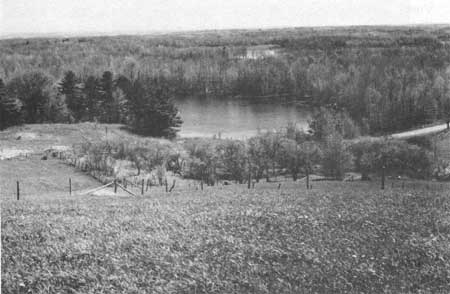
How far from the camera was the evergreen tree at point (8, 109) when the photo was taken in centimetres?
4472

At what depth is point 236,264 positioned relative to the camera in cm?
1473

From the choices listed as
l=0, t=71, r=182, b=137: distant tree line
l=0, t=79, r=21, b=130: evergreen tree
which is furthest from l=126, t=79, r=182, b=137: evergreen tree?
l=0, t=79, r=21, b=130: evergreen tree

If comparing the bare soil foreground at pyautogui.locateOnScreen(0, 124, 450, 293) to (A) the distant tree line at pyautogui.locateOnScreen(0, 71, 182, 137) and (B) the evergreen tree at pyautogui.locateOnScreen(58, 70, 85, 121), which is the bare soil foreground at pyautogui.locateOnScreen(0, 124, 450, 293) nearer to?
(A) the distant tree line at pyautogui.locateOnScreen(0, 71, 182, 137)

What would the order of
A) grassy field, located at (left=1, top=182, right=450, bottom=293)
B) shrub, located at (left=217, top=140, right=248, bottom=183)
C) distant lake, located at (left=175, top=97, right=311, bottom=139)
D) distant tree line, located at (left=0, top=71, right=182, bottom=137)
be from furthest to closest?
1. distant lake, located at (left=175, top=97, right=311, bottom=139)
2. shrub, located at (left=217, top=140, right=248, bottom=183)
3. distant tree line, located at (left=0, top=71, right=182, bottom=137)
4. grassy field, located at (left=1, top=182, right=450, bottom=293)

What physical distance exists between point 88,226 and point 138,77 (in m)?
40.0

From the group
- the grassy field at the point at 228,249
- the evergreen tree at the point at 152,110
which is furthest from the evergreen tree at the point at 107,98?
the grassy field at the point at 228,249

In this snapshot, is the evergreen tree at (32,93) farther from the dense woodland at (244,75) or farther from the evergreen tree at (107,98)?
the evergreen tree at (107,98)

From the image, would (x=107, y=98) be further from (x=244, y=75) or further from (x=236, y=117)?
(x=244, y=75)

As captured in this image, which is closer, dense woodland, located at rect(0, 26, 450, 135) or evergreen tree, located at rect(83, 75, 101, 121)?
dense woodland, located at rect(0, 26, 450, 135)

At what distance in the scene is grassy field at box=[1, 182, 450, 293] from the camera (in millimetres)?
13602

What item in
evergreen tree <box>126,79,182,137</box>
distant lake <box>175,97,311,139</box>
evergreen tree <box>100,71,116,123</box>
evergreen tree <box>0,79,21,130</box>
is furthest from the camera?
evergreen tree <box>100,71,116,123</box>

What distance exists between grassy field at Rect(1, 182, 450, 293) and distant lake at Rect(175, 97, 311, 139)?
104ft

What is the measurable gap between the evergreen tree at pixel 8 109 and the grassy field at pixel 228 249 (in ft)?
84.6

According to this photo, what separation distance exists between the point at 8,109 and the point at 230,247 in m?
37.3
